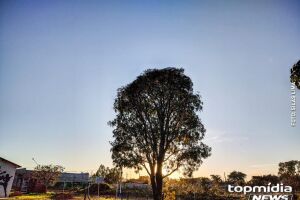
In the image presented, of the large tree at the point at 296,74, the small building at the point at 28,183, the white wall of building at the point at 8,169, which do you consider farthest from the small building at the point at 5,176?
the large tree at the point at 296,74

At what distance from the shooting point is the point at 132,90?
27.5 m

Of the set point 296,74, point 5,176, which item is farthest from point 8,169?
point 296,74

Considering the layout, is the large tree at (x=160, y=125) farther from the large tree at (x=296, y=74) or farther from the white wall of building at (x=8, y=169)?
the white wall of building at (x=8, y=169)

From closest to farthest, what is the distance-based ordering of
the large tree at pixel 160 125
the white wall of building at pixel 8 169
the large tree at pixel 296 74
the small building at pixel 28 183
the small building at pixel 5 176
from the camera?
the large tree at pixel 296 74
the large tree at pixel 160 125
the small building at pixel 5 176
the white wall of building at pixel 8 169
the small building at pixel 28 183

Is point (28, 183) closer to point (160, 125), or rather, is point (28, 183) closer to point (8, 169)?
point (8, 169)

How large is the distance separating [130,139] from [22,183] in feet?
187

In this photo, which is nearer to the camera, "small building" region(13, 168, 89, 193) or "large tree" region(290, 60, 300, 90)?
"large tree" region(290, 60, 300, 90)

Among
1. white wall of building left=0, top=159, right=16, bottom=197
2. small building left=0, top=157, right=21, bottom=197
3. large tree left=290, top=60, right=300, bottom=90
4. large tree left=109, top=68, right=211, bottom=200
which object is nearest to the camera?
large tree left=290, top=60, right=300, bottom=90

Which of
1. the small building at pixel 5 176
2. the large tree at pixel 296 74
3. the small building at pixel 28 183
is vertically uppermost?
the large tree at pixel 296 74

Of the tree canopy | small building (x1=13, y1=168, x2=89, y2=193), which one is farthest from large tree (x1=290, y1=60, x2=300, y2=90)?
the tree canopy

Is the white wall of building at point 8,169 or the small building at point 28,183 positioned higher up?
the white wall of building at point 8,169

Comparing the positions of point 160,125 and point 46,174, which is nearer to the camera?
point 160,125

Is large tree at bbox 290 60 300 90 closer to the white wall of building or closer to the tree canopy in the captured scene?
the white wall of building

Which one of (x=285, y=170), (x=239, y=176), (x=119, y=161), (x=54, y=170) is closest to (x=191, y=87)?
Result: (x=119, y=161)
